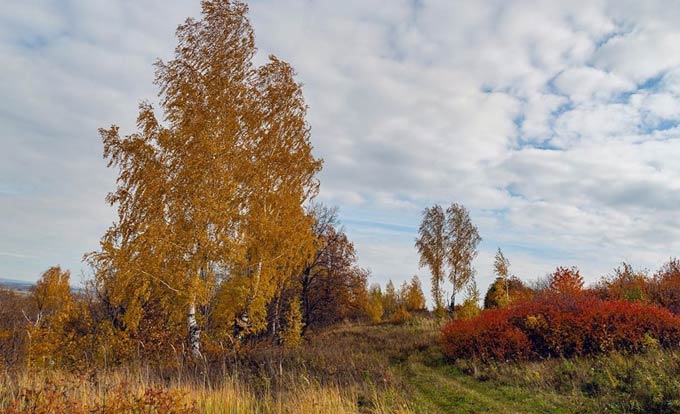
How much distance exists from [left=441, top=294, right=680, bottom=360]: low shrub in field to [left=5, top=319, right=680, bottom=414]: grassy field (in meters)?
0.64

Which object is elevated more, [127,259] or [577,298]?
[127,259]

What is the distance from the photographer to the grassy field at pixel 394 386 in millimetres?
5586

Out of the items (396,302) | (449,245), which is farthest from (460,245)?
(396,302)

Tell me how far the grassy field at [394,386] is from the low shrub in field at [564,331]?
2.11 feet

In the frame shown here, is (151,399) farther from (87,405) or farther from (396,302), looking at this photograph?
(396,302)

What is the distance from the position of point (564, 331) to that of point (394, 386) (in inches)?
223

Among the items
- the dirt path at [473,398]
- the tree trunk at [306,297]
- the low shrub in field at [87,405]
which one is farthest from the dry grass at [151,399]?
the tree trunk at [306,297]

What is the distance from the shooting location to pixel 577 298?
13195 mm

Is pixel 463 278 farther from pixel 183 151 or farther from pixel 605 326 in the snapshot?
pixel 183 151

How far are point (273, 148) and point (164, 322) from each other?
20.8 ft

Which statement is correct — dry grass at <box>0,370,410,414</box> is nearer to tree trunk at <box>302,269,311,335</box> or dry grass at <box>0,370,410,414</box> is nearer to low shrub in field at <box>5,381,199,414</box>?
low shrub in field at <box>5,381,199,414</box>

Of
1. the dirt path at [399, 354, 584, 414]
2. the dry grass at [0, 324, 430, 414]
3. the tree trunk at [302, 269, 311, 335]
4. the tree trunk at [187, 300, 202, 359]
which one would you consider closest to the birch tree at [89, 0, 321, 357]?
the tree trunk at [187, 300, 202, 359]

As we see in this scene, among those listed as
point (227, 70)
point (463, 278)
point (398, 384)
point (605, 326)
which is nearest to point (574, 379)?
point (605, 326)

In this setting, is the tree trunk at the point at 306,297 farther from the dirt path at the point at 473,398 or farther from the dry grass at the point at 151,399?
the dry grass at the point at 151,399
